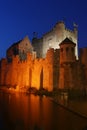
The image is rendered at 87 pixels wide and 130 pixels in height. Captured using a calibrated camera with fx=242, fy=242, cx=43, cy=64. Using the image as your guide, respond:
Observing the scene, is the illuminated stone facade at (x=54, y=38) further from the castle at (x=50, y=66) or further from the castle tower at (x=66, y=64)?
the castle tower at (x=66, y=64)

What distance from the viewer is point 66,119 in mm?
13023

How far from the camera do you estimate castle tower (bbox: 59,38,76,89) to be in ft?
92.8

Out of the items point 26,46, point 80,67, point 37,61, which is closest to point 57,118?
point 80,67

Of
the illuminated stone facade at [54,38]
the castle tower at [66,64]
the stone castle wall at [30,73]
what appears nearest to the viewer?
the castle tower at [66,64]

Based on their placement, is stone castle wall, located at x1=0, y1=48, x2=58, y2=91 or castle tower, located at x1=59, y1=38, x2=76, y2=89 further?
stone castle wall, located at x1=0, y1=48, x2=58, y2=91

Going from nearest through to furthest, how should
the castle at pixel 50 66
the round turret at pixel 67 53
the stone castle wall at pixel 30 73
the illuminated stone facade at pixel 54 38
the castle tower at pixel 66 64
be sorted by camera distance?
the castle at pixel 50 66 < the castle tower at pixel 66 64 < the round turret at pixel 67 53 < the stone castle wall at pixel 30 73 < the illuminated stone facade at pixel 54 38

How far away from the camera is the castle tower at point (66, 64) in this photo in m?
28.3

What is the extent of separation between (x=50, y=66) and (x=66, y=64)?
3.78 m

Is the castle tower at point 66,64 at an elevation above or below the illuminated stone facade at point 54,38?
below

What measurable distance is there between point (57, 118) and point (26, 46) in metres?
43.8

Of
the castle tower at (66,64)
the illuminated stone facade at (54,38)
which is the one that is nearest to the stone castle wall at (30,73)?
the castle tower at (66,64)

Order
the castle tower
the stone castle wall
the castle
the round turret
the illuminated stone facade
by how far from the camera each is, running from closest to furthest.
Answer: the castle
the castle tower
the round turret
the stone castle wall
the illuminated stone facade

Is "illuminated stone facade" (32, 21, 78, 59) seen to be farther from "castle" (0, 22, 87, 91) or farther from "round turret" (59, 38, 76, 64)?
"round turret" (59, 38, 76, 64)

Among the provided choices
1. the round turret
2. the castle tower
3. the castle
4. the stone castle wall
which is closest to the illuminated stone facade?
the castle
